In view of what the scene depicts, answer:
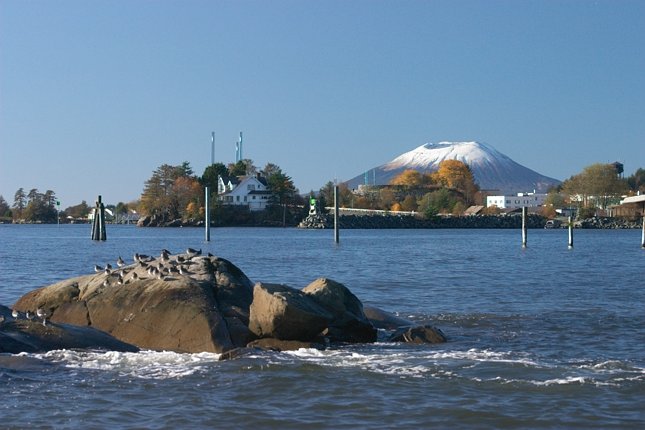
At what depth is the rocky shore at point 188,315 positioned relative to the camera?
54.5 ft

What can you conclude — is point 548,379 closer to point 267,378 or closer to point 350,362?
point 350,362

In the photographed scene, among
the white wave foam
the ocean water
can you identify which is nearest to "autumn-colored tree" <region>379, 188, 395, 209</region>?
the ocean water

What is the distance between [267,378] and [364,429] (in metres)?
3.26

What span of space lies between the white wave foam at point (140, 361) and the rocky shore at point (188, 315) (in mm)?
420

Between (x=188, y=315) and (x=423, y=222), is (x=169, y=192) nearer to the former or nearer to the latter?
(x=423, y=222)

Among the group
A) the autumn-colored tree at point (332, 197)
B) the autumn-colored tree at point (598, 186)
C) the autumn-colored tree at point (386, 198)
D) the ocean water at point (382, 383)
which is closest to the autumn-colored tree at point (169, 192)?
the autumn-colored tree at point (332, 197)

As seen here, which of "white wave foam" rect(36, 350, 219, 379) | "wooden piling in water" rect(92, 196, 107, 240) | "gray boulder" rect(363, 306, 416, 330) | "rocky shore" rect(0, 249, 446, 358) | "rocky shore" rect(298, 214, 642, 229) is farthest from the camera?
"rocky shore" rect(298, 214, 642, 229)

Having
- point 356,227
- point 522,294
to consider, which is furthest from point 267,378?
point 356,227

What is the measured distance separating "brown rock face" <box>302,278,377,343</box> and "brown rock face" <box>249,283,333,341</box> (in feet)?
2.44

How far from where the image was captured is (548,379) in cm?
1433

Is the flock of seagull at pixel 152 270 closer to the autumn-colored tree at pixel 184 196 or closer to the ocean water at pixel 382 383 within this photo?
the ocean water at pixel 382 383

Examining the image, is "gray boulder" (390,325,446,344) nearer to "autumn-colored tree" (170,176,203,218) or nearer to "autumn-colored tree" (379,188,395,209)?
"autumn-colored tree" (170,176,203,218)

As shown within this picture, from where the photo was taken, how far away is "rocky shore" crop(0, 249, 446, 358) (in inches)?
655

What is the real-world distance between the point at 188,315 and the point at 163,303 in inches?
25.8
